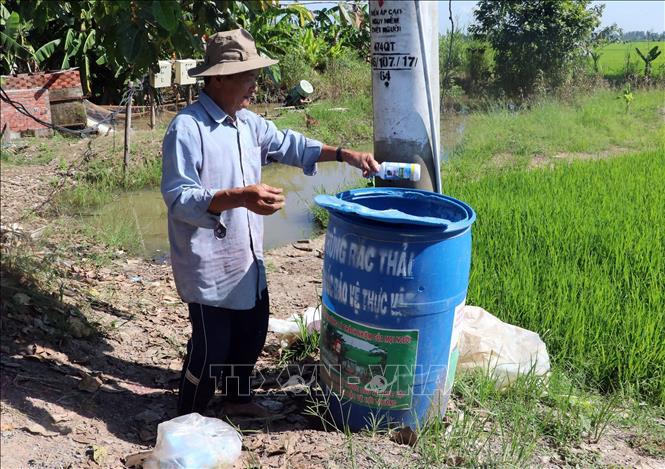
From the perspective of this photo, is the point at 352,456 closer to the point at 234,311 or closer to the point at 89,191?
the point at 234,311

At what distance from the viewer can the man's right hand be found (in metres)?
2.17

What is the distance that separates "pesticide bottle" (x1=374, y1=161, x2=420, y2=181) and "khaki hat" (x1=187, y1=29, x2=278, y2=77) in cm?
60

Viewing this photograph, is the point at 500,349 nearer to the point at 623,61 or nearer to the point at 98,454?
the point at 98,454

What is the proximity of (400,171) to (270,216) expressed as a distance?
479cm

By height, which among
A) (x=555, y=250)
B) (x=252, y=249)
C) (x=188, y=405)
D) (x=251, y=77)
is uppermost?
(x=251, y=77)

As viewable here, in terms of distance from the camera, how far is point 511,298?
3562 millimetres

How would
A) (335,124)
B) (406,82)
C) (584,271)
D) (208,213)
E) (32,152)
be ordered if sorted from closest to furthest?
(208,213) → (406,82) → (584,271) → (32,152) → (335,124)

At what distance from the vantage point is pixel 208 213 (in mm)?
2285

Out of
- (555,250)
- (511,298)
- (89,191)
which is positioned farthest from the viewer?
(89,191)

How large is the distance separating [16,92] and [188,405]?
6984 mm

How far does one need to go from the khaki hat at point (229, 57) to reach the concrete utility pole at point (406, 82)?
1.47 ft

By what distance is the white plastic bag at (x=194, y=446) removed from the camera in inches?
87.0

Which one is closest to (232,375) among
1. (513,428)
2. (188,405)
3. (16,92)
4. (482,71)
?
(188,405)

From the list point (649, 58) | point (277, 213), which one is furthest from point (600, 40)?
point (277, 213)
